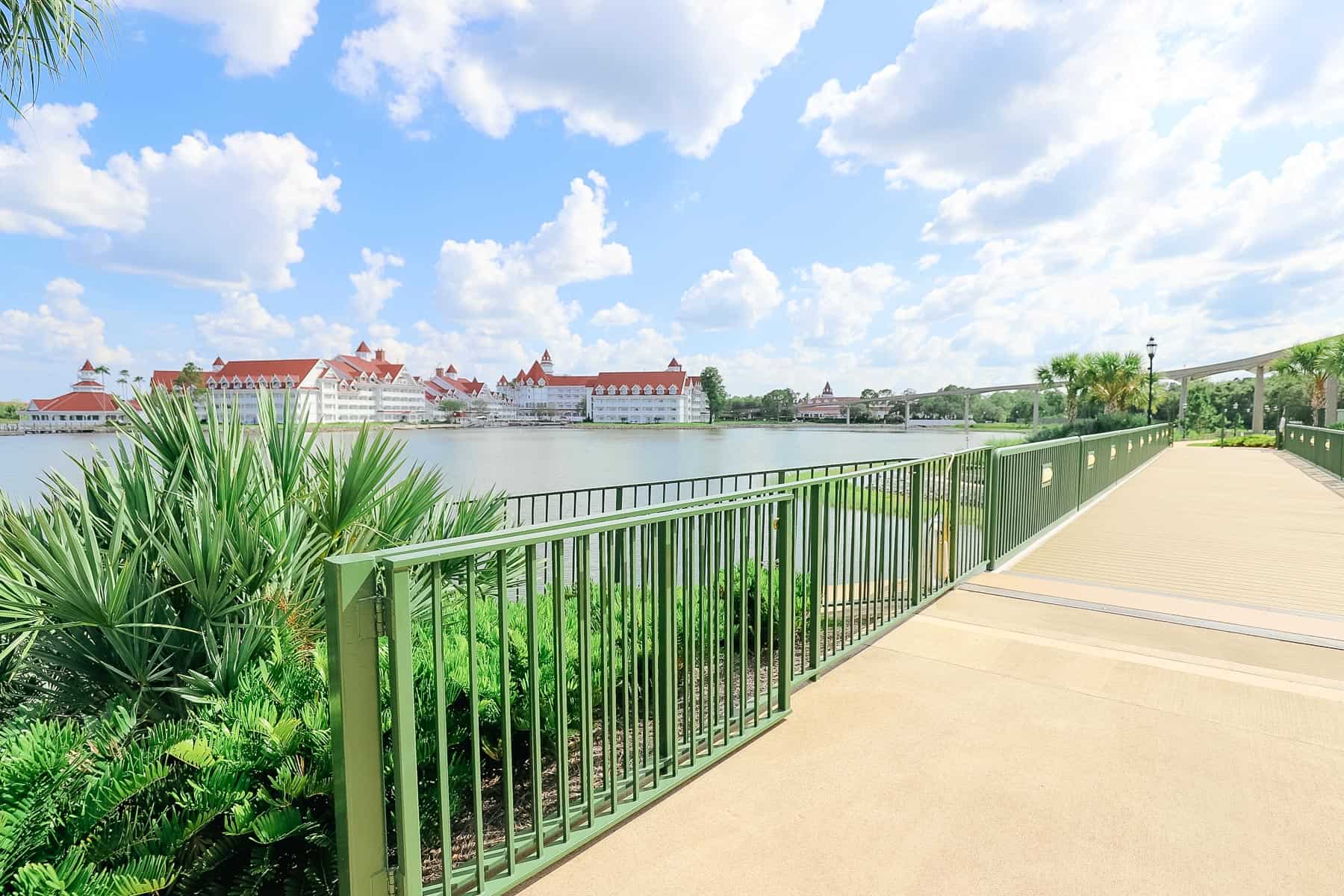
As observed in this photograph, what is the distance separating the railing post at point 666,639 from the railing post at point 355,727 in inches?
43.3

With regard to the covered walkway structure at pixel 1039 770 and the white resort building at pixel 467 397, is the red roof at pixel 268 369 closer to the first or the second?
the white resort building at pixel 467 397

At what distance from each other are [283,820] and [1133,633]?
16.6 feet

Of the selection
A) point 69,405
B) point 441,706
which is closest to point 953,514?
point 441,706

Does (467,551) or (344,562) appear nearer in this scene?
(344,562)

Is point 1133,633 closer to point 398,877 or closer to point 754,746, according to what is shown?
point 754,746

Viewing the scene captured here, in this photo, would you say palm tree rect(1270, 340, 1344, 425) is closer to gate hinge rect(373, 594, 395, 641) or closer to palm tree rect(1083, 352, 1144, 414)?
palm tree rect(1083, 352, 1144, 414)

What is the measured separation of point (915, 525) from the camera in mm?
4898

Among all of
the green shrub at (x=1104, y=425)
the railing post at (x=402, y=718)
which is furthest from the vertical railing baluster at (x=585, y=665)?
the green shrub at (x=1104, y=425)

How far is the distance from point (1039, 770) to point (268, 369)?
94.6 meters

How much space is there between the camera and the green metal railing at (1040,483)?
6.53m

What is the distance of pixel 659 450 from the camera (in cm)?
4638

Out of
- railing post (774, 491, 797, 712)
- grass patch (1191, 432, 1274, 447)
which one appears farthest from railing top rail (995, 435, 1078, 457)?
grass patch (1191, 432, 1274, 447)

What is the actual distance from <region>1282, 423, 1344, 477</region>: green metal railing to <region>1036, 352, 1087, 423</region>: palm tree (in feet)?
70.1

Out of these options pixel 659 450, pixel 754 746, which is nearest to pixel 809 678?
pixel 754 746
